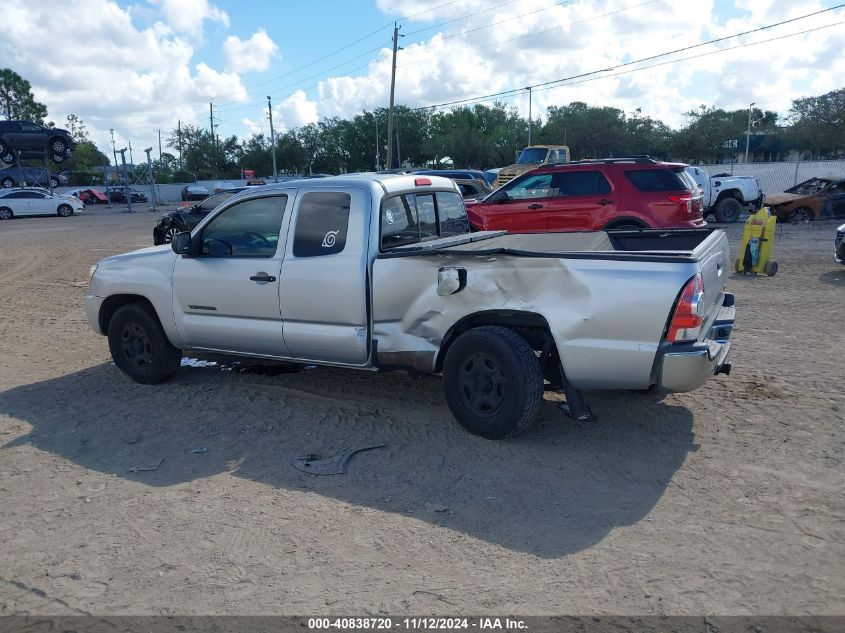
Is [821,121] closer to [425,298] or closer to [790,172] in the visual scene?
[790,172]

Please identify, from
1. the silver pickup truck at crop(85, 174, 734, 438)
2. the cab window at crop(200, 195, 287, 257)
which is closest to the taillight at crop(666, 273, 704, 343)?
the silver pickup truck at crop(85, 174, 734, 438)

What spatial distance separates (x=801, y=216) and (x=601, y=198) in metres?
12.7

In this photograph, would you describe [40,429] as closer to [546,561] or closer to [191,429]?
[191,429]

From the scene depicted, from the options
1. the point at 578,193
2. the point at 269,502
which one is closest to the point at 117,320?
the point at 269,502

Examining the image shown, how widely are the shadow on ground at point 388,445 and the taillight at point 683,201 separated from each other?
6.53 m

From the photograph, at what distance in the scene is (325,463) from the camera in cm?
473

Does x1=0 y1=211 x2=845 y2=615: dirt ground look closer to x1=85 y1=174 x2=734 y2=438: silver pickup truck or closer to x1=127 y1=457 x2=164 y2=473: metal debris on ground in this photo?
x1=127 y1=457 x2=164 y2=473: metal debris on ground

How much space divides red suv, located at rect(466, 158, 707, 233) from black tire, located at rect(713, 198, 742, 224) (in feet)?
35.1

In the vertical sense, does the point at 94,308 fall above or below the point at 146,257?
below

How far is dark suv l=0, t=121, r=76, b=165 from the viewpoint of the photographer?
3944 centimetres

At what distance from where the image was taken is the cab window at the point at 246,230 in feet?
18.9

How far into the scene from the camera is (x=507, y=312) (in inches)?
189

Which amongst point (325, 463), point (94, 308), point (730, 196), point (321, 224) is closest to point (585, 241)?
point (321, 224)

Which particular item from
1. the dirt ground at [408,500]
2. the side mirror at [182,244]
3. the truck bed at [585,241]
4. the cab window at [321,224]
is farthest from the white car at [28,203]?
the truck bed at [585,241]
